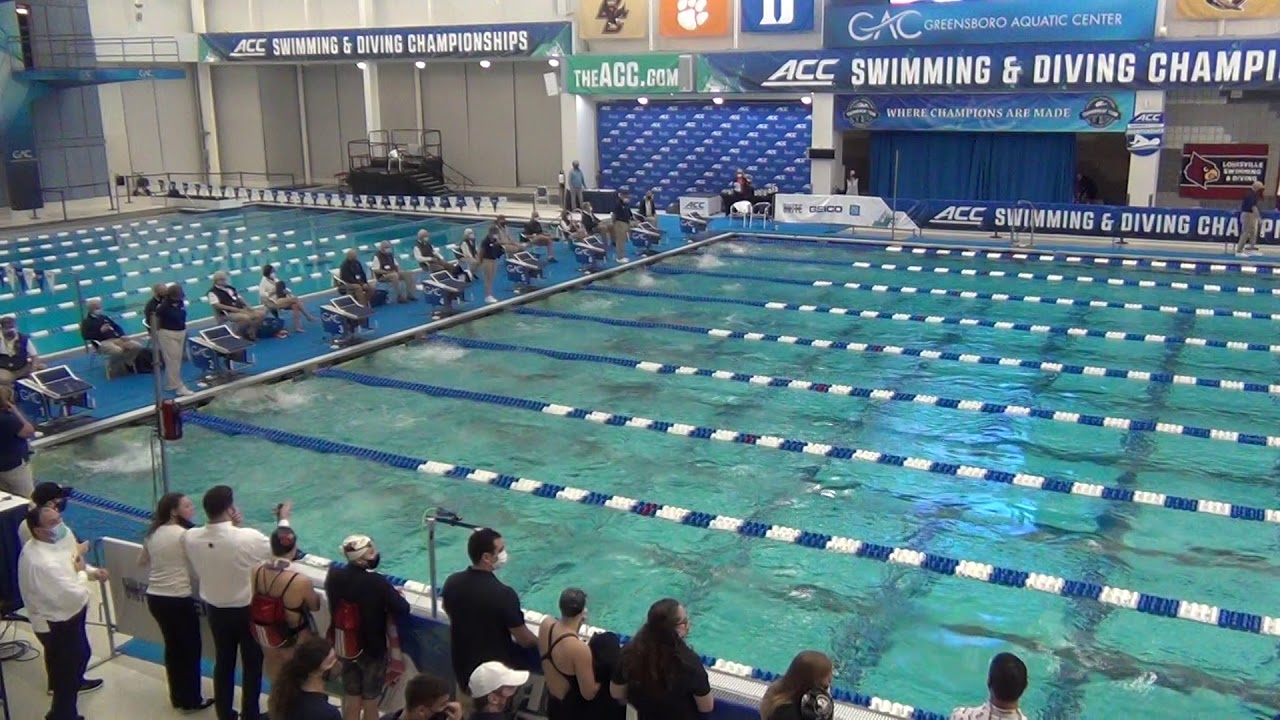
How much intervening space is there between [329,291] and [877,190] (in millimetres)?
12996

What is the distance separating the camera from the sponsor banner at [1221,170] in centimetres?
2066

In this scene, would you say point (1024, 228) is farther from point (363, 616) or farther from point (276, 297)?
point (363, 616)

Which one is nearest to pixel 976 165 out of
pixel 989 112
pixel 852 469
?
pixel 989 112

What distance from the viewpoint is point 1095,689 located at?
5699 mm

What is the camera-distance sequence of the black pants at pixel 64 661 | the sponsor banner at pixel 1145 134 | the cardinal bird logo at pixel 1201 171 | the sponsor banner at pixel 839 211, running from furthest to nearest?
the cardinal bird logo at pixel 1201 171, the sponsor banner at pixel 839 211, the sponsor banner at pixel 1145 134, the black pants at pixel 64 661

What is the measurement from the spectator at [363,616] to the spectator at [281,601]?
112 mm

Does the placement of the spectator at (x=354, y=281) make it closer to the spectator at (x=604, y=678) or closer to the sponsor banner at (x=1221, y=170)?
the spectator at (x=604, y=678)

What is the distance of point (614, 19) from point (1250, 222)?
1422 cm

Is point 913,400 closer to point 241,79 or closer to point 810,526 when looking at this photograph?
point 810,526

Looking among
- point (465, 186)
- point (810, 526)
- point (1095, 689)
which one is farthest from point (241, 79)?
point (1095, 689)

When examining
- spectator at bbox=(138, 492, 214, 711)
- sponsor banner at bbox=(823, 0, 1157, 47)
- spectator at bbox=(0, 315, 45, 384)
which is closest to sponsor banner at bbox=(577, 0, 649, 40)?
sponsor banner at bbox=(823, 0, 1157, 47)

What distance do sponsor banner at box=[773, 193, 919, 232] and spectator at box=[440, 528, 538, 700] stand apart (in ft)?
55.5

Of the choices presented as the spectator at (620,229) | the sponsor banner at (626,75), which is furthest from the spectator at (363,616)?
the sponsor banner at (626,75)

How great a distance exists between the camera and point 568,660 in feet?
13.8
